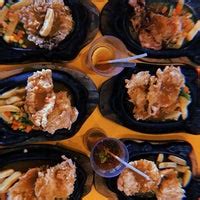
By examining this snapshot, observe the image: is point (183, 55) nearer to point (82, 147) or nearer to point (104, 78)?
point (104, 78)

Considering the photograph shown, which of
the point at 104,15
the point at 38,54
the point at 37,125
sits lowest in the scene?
the point at 37,125

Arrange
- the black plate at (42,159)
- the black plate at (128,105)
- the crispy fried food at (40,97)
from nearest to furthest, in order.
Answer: the crispy fried food at (40,97) → the black plate at (42,159) → the black plate at (128,105)

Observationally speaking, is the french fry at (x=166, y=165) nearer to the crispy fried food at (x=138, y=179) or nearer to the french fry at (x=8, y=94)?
the crispy fried food at (x=138, y=179)

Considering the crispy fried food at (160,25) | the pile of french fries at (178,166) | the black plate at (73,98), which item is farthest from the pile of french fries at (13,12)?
the pile of french fries at (178,166)

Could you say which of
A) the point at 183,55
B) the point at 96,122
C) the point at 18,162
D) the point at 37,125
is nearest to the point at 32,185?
the point at 18,162

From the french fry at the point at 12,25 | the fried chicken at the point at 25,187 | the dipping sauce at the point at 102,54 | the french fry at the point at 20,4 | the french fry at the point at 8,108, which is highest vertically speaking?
the french fry at the point at 20,4

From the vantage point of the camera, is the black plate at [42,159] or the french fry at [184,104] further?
the french fry at [184,104]
